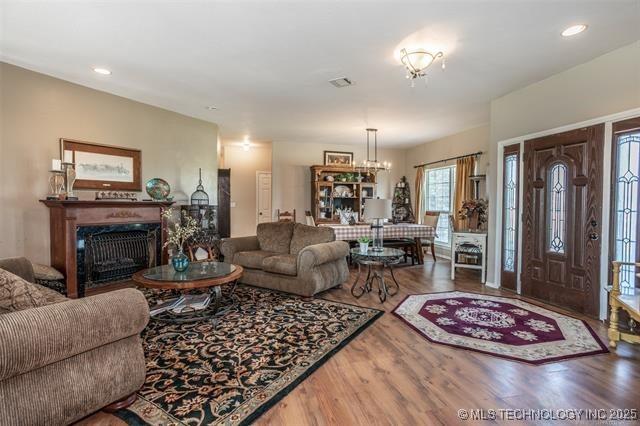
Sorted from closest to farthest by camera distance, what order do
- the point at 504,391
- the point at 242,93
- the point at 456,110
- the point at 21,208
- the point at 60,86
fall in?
the point at 504,391
the point at 21,208
the point at 60,86
the point at 242,93
the point at 456,110

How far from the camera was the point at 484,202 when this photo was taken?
582cm

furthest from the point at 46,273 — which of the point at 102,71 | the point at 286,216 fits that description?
the point at 286,216

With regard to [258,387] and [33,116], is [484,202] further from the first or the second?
[33,116]

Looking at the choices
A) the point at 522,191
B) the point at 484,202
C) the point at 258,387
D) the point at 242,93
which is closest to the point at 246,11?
the point at 242,93

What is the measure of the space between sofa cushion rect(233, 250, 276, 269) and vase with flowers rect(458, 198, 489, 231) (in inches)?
148

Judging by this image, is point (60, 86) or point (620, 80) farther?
point (60, 86)

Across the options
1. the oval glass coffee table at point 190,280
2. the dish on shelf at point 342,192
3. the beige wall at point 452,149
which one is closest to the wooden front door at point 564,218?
the beige wall at point 452,149

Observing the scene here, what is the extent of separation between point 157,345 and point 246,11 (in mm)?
2793

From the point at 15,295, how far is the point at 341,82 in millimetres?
3561

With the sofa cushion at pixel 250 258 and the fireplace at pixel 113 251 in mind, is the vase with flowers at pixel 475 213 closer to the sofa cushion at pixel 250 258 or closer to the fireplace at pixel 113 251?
the sofa cushion at pixel 250 258

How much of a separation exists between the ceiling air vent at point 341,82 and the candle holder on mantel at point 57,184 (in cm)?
347

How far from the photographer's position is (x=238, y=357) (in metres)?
2.40

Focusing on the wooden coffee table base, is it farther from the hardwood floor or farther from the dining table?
the dining table

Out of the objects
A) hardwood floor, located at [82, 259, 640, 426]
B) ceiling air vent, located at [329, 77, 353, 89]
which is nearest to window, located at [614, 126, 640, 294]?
hardwood floor, located at [82, 259, 640, 426]
